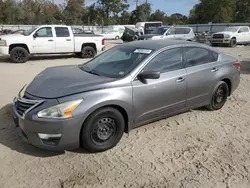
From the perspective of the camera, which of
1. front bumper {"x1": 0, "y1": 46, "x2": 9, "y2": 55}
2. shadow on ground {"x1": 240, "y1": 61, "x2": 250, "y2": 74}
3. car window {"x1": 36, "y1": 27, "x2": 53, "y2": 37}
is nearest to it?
shadow on ground {"x1": 240, "y1": 61, "x2": 250, "y2": 74}

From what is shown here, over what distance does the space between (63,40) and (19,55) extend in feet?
7.41

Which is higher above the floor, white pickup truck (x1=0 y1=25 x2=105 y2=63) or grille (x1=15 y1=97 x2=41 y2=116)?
white pickup truck (x1=0 y1=25 x2=105 y2=63)

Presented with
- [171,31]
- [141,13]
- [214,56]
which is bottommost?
[214,56]

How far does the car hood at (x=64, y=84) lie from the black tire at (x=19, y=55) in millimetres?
8280

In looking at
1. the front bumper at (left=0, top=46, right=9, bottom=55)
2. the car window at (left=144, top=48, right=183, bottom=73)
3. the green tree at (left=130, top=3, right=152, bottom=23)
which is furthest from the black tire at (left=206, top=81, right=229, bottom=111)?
the green tree at (left=130, top=3, right=152, bottom=23)

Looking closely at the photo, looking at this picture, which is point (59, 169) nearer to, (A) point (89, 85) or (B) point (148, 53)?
(A) point (89, 85)

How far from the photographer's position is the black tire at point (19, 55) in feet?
37.8

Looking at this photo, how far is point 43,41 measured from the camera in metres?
12.1

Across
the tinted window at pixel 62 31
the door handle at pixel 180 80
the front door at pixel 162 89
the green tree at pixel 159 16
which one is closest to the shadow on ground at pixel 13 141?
the front door at pixel 162 89

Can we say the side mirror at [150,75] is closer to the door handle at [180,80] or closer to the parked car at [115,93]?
the parked car at [115,93]

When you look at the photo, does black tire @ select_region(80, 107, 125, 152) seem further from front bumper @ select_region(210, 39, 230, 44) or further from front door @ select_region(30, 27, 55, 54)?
front bumper @ select_region(210, 39, 230, 44)

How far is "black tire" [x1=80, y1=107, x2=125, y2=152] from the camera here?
11.1ft

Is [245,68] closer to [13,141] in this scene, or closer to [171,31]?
[171,31]

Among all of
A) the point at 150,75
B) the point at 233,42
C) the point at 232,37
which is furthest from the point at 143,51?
the point at 233,42
